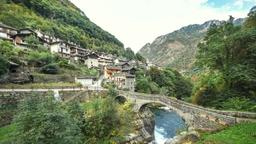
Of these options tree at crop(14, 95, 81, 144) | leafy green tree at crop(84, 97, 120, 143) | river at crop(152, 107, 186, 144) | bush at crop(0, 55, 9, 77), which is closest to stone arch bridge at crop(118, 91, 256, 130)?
river at crop(152, 107, 186, 144)

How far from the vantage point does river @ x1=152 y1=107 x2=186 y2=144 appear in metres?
51.4

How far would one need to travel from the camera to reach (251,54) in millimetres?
35469

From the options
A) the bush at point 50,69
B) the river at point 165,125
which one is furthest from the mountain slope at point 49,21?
the river at point 165,125

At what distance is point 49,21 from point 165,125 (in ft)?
248

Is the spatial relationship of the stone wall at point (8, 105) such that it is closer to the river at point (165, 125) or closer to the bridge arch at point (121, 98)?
the bridge arch at point (121, 98)

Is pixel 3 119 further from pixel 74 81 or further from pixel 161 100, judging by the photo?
pixel 74 81

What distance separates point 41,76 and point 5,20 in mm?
39684

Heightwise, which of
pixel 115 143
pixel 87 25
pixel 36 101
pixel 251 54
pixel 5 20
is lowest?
pixel 115 143

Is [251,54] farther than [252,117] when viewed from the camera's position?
Yes

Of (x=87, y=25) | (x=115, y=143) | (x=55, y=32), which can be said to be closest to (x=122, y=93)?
(x=115, y=143)

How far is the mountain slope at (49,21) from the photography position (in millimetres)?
98688

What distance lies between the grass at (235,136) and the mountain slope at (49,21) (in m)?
74.6

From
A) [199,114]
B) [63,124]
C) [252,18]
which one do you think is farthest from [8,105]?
[252,18]

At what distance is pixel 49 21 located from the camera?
4690 inches
